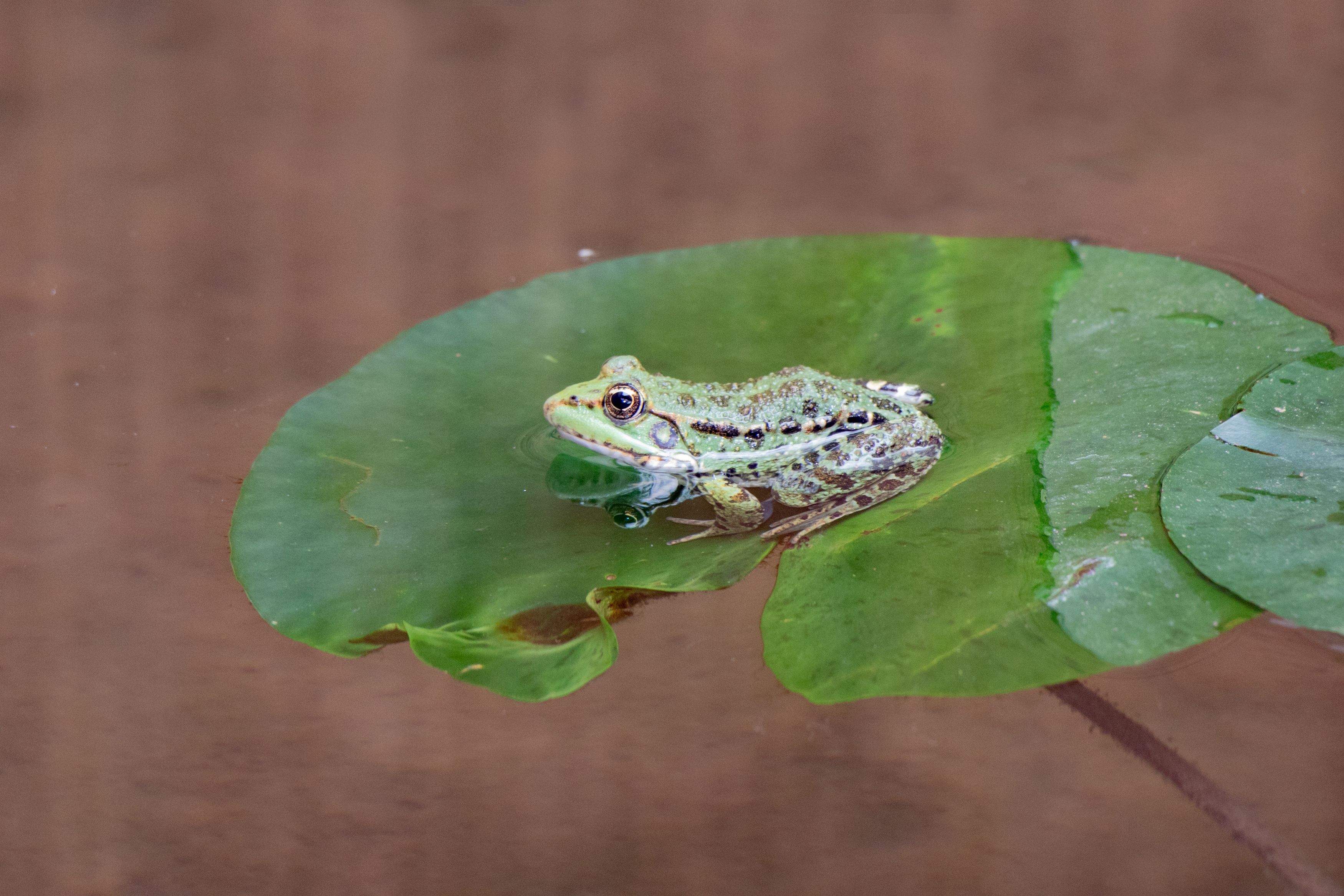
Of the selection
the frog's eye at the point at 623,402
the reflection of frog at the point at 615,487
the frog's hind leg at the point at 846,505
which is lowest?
the reflection of frog at the point at 615,487

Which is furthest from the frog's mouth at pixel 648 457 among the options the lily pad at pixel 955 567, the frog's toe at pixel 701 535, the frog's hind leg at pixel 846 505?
the lily pad at pixel 955 567

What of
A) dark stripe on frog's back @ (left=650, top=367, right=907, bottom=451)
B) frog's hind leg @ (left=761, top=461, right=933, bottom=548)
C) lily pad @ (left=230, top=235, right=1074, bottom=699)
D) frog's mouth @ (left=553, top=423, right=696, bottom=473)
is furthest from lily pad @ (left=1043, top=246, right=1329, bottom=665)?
frog's mouth @ (left=553, top=423, right=696, bottom=473)

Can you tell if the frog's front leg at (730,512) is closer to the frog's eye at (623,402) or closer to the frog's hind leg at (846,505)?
the frog's hind leg at (846,505)

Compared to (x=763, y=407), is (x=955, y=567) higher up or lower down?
lower down

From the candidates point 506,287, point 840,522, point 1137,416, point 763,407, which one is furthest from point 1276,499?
point 506,287

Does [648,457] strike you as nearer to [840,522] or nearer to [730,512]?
[730,512]

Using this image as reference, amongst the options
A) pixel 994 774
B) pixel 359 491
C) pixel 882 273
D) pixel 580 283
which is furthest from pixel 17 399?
pixel 994 774

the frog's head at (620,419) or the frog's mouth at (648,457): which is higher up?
the frog's head at (620,419)
